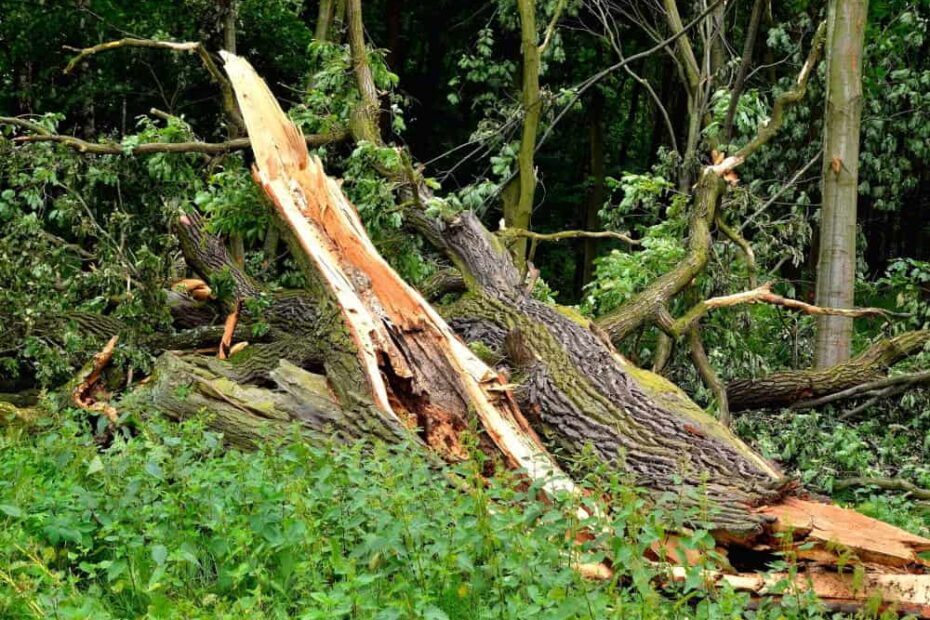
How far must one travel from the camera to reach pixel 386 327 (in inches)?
244

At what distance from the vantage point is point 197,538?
14.1 feet

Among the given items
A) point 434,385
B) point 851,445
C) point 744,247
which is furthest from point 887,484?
point 434,385

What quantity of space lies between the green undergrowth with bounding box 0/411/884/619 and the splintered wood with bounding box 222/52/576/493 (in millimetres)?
950

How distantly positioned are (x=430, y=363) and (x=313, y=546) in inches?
87.2

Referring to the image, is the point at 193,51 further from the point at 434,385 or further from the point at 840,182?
the point at 840,182

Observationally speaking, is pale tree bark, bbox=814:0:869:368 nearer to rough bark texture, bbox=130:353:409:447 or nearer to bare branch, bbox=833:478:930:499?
bare branch, bbox=833:478:930:499

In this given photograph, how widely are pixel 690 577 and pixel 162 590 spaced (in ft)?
6.04

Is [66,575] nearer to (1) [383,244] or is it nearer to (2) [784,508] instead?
(2) [784,508]

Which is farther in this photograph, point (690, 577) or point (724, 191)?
point (724, 191)

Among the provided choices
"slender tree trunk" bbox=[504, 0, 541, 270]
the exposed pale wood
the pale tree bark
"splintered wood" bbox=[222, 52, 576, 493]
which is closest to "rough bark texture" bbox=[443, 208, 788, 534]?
the exposed pale wood

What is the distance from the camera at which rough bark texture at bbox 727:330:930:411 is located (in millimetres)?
7957

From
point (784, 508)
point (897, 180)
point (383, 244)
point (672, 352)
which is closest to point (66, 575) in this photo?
point (784, 508)

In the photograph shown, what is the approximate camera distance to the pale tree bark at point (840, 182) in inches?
337

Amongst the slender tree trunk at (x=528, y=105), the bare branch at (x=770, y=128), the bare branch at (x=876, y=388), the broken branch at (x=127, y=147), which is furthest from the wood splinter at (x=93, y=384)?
the bare branch at (x=876, y=388)
